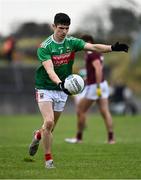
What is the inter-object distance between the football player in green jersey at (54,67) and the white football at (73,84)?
0.16 metres

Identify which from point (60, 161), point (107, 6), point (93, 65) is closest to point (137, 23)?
point (107, 6)

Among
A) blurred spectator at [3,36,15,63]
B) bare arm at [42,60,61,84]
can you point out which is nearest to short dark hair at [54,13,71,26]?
bare arm at [42,60,61,84]

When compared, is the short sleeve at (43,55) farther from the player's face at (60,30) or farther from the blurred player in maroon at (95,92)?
the blurred player in maroon at (95,92)

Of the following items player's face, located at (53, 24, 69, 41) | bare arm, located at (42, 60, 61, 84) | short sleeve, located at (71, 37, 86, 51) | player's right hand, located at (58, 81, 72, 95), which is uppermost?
player's face, located at (53, 24, 69, 41)

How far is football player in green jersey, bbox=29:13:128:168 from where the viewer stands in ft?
40.0

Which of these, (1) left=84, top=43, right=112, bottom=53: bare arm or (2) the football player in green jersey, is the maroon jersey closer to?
(2) the football player in green jersey

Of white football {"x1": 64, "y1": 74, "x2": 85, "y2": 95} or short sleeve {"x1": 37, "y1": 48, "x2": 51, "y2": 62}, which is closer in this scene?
white football {"x1": 64, "y1": 74, "x2": 85, "y2": 95}

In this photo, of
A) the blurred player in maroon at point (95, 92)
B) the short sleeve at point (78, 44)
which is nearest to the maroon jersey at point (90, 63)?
the blurred player in maroon at point (95, 92)

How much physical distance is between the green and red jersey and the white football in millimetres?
599

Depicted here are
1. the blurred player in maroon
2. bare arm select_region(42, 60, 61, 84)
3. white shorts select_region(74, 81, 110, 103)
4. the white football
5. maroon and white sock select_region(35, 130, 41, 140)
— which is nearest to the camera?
the white football

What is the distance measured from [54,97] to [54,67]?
18.1 inches

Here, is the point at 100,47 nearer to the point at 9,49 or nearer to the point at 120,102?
the point at 120,102

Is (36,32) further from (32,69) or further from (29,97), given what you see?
(29,97)

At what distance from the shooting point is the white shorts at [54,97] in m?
12.5
